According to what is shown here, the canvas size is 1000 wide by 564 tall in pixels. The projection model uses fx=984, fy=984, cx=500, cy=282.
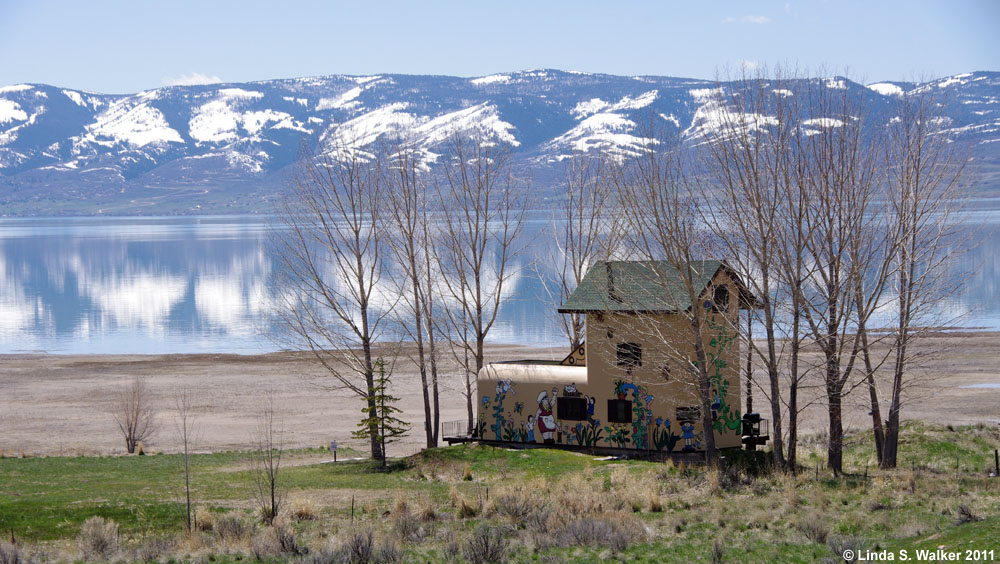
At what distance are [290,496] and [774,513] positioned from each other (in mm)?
13601

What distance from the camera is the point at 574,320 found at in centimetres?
4066

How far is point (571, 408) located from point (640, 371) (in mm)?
2969

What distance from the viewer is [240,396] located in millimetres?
61000

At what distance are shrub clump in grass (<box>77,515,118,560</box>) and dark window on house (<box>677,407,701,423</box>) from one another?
18.4 m

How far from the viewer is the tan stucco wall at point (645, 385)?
3256 centimetres

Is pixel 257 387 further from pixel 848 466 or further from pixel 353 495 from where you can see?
pixel 848 466

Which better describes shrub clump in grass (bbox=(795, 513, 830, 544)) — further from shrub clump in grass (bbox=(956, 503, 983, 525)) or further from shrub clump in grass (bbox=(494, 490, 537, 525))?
shrub clump in grass (bbox=(494, 490, 537, 525))

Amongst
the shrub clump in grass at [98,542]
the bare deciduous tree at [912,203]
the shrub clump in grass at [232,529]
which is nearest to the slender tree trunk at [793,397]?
the bare deciduous tree at [912,203]

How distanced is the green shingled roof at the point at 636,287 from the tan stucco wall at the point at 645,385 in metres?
0.44

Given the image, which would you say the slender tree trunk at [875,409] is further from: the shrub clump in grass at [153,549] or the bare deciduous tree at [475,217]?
the shrub clump in grass at [153,549]

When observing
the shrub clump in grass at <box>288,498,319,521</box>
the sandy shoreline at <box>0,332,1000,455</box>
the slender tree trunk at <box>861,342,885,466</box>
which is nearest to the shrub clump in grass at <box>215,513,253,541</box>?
the shrub clump in grass at <box>288,498,319,521</box>

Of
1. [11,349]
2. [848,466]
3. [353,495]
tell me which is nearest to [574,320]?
[848,466]

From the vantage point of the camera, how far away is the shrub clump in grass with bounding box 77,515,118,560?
20.0m

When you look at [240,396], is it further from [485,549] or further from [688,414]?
[485,549]
